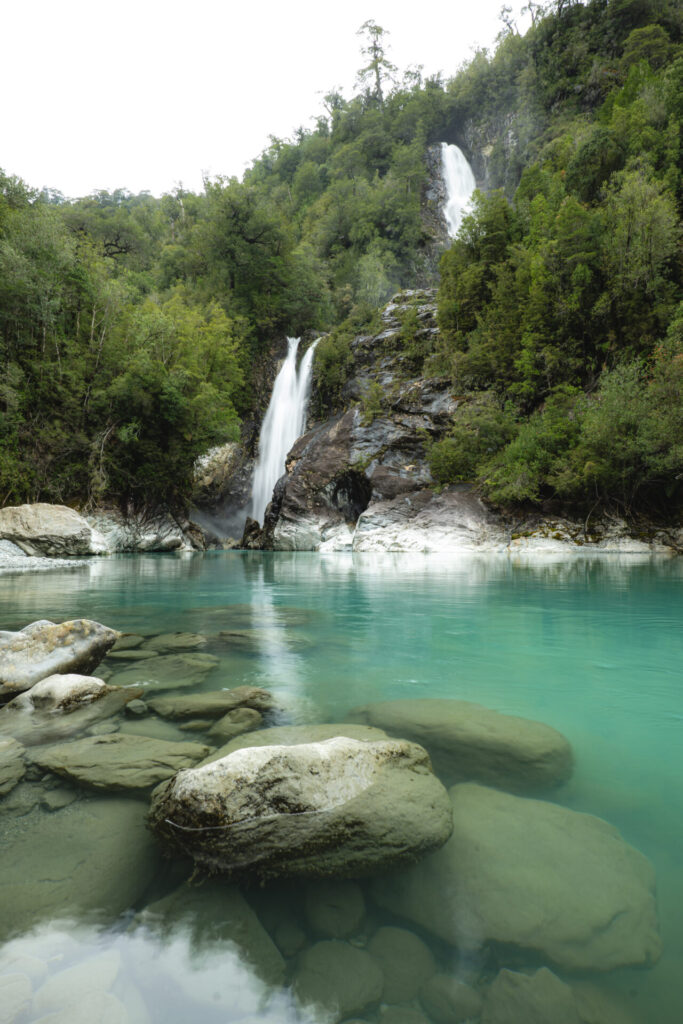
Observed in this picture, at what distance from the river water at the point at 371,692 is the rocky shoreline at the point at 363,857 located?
0.03 metres

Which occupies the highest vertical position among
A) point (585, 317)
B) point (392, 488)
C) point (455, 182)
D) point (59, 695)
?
point (455, 182)

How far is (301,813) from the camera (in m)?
1.54

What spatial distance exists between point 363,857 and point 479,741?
90cm

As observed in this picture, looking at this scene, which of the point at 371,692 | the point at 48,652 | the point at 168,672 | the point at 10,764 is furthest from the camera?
the point at 168,672

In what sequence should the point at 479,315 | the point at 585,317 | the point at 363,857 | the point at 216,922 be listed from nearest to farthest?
the point at 216,922, the point at 363,857, the point at 585,317, the point at 479,315

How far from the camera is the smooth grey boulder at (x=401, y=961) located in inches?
40.6

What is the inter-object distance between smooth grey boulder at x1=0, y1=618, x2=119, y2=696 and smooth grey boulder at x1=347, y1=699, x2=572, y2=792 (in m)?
2.02

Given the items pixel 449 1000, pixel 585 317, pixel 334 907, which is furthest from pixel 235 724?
pixel 585 317

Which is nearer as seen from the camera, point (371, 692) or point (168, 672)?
point (371, 692)

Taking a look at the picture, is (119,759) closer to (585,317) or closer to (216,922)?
(216,922)

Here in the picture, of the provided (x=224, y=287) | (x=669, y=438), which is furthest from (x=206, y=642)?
(x=224, y=287)

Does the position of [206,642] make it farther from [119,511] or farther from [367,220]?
[367,220]

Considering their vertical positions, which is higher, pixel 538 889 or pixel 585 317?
pixel 585 317

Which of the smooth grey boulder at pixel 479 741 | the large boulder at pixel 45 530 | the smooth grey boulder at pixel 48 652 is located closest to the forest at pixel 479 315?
the large boulder at pixel 45 530
